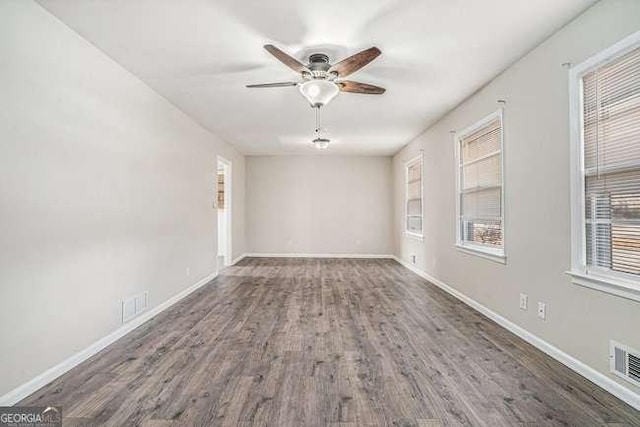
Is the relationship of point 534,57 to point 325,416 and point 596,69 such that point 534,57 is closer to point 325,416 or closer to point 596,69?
point 596,69

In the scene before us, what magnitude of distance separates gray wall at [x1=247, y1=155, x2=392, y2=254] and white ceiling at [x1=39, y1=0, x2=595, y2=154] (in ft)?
13.0

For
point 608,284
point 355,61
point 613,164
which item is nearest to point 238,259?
point 355,61

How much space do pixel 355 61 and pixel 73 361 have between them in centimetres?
320

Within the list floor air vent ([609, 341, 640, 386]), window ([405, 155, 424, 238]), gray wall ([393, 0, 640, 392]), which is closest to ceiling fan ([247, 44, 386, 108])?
gray wall ([393, 0, 640, 392])

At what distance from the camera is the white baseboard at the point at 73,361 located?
6.39 ft

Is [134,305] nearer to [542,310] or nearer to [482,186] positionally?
[542,310]

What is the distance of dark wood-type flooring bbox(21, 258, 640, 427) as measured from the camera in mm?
1832

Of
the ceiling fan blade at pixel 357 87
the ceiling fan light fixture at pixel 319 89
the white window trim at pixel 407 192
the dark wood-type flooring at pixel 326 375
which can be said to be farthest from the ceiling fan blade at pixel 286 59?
the white window trim at pixel 407 192

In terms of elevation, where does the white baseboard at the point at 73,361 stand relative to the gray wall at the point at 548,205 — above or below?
below

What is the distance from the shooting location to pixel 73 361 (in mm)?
2418

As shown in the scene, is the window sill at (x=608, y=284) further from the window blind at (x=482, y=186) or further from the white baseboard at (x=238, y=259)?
the white baseboard at (x=238, y=259)

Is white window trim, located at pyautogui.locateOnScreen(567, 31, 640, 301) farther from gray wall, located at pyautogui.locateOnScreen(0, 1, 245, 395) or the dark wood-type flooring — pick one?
gray wall, located at pyautogui.locateOnScreen(0, 1, 245, 395)

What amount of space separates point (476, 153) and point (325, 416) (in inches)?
136

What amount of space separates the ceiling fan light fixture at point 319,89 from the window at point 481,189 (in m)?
1.83
